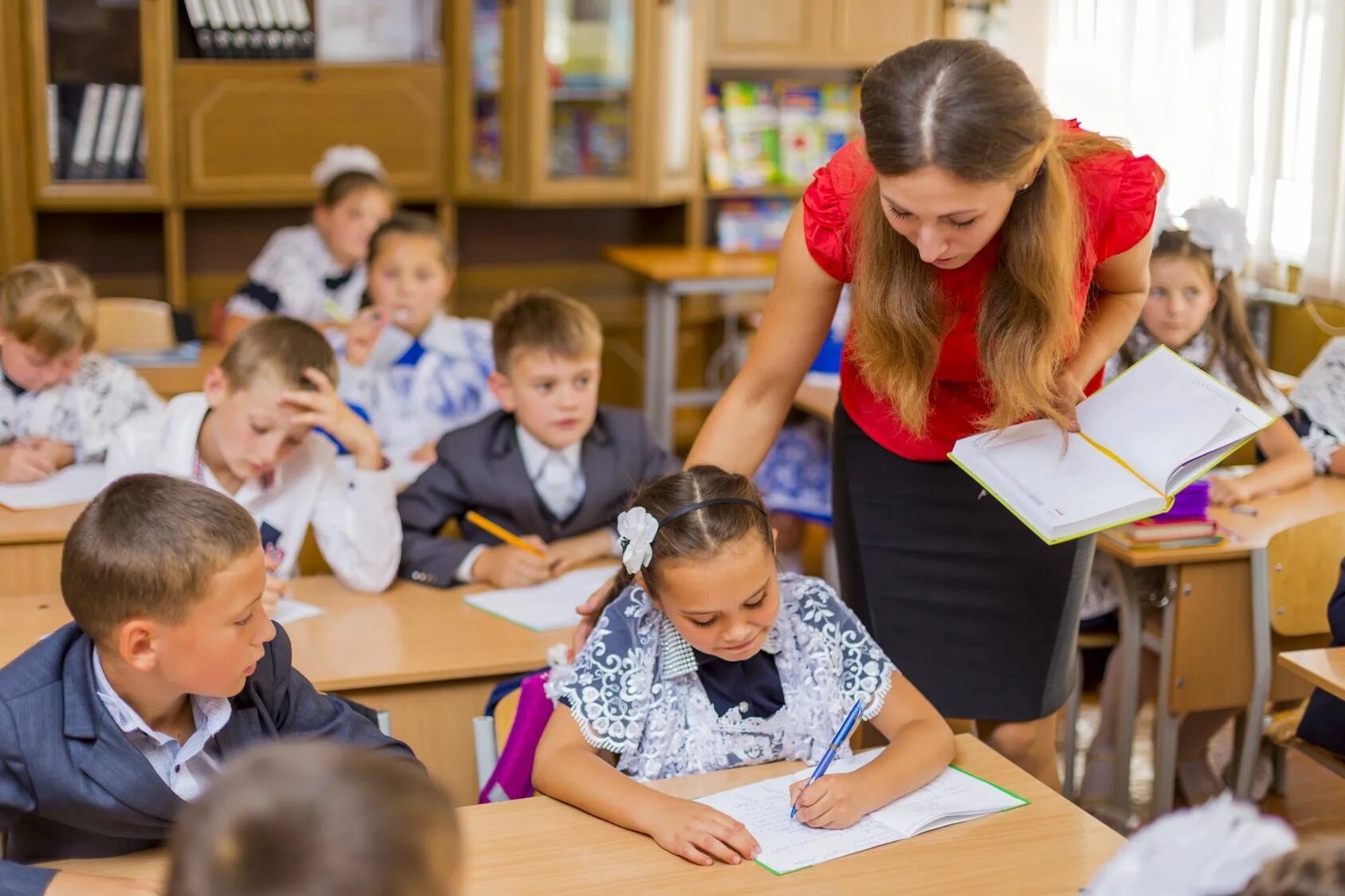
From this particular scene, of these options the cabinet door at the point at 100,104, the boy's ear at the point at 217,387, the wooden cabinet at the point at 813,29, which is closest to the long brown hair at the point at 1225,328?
the boy's ear at the point at 217,387

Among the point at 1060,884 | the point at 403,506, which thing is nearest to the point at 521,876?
the point at 1060,884

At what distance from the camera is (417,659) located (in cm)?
209

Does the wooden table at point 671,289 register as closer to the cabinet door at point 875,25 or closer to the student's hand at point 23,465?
the cabinet door at point 875,25

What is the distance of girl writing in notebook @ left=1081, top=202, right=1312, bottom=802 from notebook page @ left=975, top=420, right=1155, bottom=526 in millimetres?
1295

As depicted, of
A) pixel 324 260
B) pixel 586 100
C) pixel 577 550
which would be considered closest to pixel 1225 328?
pixel 577 550

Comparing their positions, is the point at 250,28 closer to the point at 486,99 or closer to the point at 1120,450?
the point at 486,99

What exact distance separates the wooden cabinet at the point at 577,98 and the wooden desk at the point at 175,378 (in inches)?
69.5

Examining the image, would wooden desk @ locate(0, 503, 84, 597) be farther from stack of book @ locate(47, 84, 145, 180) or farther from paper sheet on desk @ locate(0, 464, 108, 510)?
stack of book @ locate(47, 84, 145, 180)

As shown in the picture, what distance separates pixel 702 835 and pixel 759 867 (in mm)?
63

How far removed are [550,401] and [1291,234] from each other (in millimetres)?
2463

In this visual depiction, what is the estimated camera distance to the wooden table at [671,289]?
5008mm

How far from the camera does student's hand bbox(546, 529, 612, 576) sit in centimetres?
257

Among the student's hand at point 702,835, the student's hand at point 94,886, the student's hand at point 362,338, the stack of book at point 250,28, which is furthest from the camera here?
the stack of book at point 250,28

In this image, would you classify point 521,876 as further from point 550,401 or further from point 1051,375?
point 550,401
